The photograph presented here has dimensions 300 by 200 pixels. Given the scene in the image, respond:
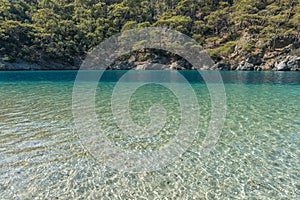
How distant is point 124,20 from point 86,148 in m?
94.2

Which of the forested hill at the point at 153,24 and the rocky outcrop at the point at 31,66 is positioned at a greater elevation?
the forested hill at the point at 153,24

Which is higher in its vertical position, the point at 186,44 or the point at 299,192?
the point at 186,44

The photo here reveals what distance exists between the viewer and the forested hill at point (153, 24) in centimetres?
6788

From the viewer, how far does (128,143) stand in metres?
9.41

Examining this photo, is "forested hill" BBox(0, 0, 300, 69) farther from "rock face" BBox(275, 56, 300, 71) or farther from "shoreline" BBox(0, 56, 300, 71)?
"rock face" BBox(275, 56, 300, 71)

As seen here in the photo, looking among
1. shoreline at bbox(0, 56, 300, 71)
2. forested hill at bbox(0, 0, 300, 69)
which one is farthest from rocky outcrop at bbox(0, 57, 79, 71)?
forested hill at bbox(0, 0, 300, 69)

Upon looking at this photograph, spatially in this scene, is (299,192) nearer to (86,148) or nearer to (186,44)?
(86,148)

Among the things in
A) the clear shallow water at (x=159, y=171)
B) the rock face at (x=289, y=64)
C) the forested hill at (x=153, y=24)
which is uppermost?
the forested hill at (x=153, y=24)

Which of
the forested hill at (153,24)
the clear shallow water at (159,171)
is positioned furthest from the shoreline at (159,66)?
the clear shallow water at (159,171)

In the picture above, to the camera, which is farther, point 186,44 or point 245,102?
point 186,44

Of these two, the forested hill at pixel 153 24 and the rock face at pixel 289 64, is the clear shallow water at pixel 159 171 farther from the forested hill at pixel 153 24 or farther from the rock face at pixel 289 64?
the forested hill at pixel 153 24

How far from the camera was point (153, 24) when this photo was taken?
85938 millimetres

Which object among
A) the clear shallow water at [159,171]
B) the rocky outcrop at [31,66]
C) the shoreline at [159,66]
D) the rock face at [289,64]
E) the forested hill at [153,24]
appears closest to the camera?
the clear shallow water at [159,171]

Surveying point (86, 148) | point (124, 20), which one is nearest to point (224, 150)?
point (86, 148)
